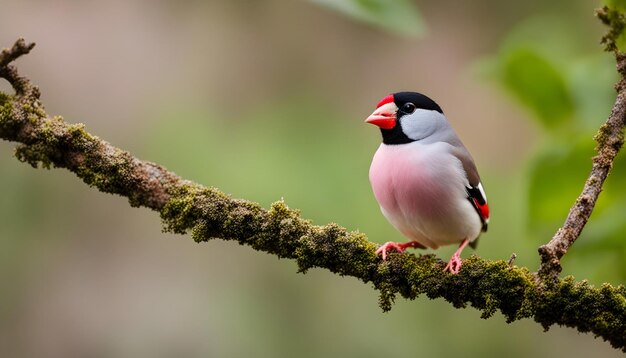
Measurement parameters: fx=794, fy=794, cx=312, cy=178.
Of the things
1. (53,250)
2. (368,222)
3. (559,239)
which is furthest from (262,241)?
(53,250)

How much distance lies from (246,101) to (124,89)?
92 centimetres

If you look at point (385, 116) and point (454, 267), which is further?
point (385, 116)

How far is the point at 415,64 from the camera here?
568 centimetres

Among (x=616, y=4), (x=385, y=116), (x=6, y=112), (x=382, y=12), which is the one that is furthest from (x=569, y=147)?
(x=6, y=112)

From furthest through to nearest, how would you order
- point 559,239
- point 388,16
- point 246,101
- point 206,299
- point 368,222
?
1. point 246,101
2. point 206,299
3. point 368,222
4. point 559,239
5. point 388,16

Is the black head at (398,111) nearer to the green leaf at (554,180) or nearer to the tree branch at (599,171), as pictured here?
the green leaf at (554,180)

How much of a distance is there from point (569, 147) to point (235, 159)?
115 inches

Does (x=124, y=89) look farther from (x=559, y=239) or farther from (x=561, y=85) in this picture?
(x=559, y=239)

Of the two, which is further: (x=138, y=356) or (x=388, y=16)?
(x=138, y=356)

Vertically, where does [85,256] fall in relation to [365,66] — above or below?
below

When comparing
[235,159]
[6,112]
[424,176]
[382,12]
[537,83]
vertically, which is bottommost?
[6,112]

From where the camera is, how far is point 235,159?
4668 millimetres

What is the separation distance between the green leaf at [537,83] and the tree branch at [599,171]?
1.90 ft

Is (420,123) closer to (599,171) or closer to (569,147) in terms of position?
(569,147)
